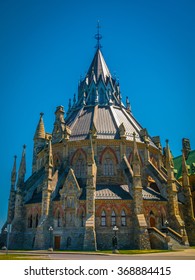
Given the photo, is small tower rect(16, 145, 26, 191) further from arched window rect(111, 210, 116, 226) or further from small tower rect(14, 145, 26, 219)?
arched window rect(111, 210, 116, 226)

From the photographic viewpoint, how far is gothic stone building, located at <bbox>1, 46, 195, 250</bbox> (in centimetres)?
3962

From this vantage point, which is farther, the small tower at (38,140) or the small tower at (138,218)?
the small tower at (38,140)

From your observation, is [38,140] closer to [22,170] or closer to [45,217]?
[22,170]

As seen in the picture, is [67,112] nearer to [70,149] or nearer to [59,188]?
[70,149]

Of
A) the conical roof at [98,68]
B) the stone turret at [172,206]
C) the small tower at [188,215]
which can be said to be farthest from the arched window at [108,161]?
the conical roof at [98,68]

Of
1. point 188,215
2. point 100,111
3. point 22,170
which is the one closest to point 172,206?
point 188,215

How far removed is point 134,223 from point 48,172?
14263mm

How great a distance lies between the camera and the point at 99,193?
42.2 metres

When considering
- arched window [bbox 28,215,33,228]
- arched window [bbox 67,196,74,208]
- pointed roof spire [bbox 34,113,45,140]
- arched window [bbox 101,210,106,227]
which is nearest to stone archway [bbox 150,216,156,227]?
arched window [bbox 101,210,106,227]

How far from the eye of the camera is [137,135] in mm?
53188

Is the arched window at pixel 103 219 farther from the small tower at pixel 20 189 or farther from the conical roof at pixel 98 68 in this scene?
the conical roof at pixel 98 68

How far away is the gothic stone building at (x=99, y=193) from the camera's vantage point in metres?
39.6

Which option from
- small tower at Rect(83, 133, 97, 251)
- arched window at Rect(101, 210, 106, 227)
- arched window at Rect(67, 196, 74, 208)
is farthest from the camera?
arched window at Rect(67, 196, 74, 208)
